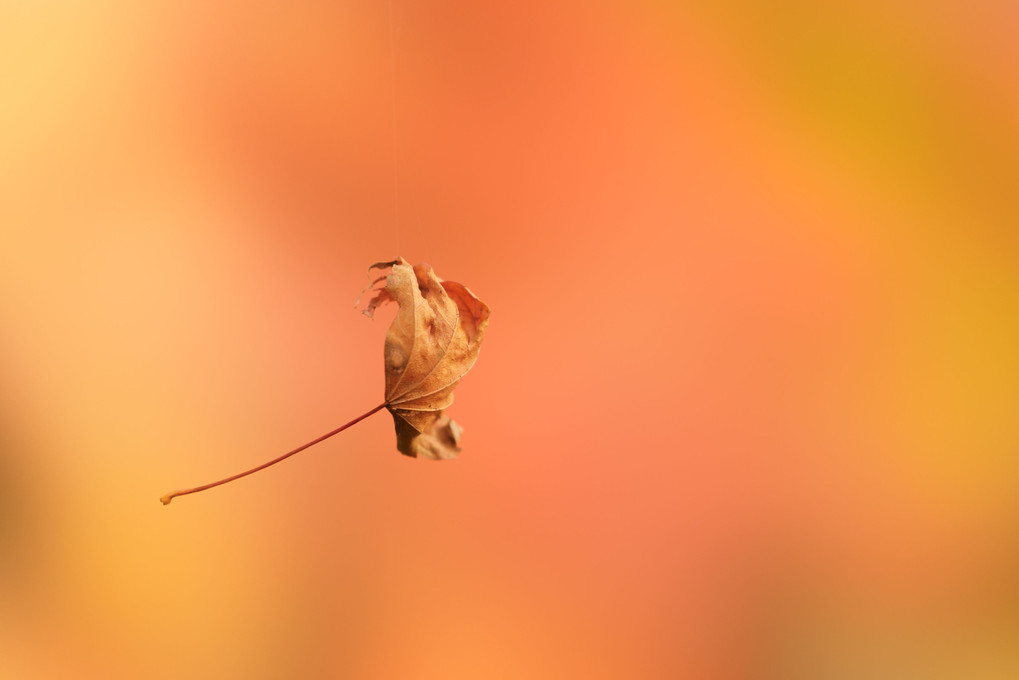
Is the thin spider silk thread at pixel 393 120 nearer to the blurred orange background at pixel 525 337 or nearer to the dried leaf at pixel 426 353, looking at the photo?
the blurred orange background at pixel 525 337

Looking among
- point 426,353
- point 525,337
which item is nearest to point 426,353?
point 426,353

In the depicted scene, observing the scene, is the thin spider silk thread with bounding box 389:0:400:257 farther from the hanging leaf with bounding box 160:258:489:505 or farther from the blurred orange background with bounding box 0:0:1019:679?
the hanging leaf with bounding box 160:258:489:505

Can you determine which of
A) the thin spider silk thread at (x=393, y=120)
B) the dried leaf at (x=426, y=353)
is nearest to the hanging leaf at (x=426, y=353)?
the dried leaf at (x=426, y=353)

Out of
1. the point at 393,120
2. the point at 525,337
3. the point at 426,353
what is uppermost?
the point at 393,120

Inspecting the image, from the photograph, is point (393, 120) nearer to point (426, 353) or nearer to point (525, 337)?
point (525, 337)

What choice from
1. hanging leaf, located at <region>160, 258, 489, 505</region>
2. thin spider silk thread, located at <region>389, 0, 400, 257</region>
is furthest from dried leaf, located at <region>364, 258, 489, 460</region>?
thin spider silk thread, located at <region>389, 0, 400, 257</region>

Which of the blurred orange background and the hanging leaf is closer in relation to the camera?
the hanging leaf

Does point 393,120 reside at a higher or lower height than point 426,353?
higher

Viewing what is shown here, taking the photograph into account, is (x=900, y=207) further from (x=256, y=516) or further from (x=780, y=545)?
(x=256, y=516)
